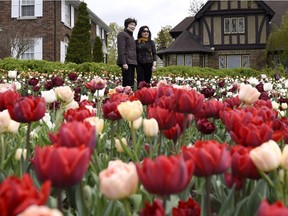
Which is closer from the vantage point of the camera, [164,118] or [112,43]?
[164,118]

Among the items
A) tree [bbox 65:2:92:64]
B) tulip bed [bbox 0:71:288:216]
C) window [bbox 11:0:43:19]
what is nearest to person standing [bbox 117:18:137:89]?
tulip bed [bbox 0:71:288:216]

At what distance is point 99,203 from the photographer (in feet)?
4.09

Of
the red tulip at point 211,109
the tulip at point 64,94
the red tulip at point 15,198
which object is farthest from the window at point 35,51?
the red tulip at point 15,198

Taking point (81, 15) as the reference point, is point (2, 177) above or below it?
below

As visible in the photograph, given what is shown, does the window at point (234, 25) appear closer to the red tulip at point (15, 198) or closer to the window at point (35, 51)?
the window at point (35, 51)

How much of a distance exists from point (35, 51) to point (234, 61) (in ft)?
44.6

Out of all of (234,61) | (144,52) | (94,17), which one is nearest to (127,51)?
(144,52)

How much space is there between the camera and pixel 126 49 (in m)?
8.41

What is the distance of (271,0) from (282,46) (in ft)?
32.3

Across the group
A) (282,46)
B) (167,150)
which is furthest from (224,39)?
(167,150)

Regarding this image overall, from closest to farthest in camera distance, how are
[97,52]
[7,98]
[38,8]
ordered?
1. [7,98]
2. [38,8]
3. [97,52]

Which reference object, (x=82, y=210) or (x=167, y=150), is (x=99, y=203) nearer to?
(x=82, y=210)

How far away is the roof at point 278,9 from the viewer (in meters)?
32.6

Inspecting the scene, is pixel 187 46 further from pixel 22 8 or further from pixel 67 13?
pixel 22 8
